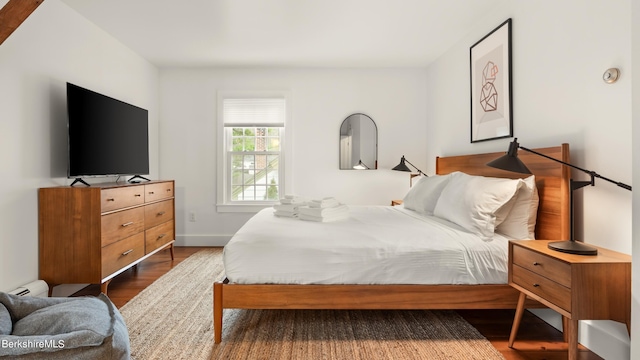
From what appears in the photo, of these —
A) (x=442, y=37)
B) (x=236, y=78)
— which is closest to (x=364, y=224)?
(x=442, y=37)

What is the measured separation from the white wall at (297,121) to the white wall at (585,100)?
182cm

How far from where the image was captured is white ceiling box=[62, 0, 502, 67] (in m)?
2.86

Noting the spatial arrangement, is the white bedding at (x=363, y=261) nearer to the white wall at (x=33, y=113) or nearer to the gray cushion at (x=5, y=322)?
the gray cushion at (x=5, y=322)

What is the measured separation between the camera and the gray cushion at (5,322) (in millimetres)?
1497

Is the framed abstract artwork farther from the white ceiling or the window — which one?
the window

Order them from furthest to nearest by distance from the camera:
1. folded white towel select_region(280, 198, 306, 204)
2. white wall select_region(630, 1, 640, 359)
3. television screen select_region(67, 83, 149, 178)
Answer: folded white towel select_region(280, 198, 306, 204)
television screen select_region(67, 83, 149, 178)
white wall select_region(630, 1, 640, 359)

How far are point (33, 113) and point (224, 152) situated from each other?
2.26 m

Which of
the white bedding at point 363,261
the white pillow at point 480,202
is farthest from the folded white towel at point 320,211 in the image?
the white pillow at point 480,202

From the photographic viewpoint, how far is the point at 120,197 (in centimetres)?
282

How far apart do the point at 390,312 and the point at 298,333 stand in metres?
0.71

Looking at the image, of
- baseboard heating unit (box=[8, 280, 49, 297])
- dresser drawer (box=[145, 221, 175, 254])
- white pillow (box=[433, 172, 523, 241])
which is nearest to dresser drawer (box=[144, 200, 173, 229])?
dresser drawer (box=[145, 221, 175, 254])

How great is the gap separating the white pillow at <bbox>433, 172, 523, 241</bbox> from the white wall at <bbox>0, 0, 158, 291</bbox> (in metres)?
3.07

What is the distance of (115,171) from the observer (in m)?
3.23

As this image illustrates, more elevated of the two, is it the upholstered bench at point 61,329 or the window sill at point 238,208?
the window sill at point 238,208
